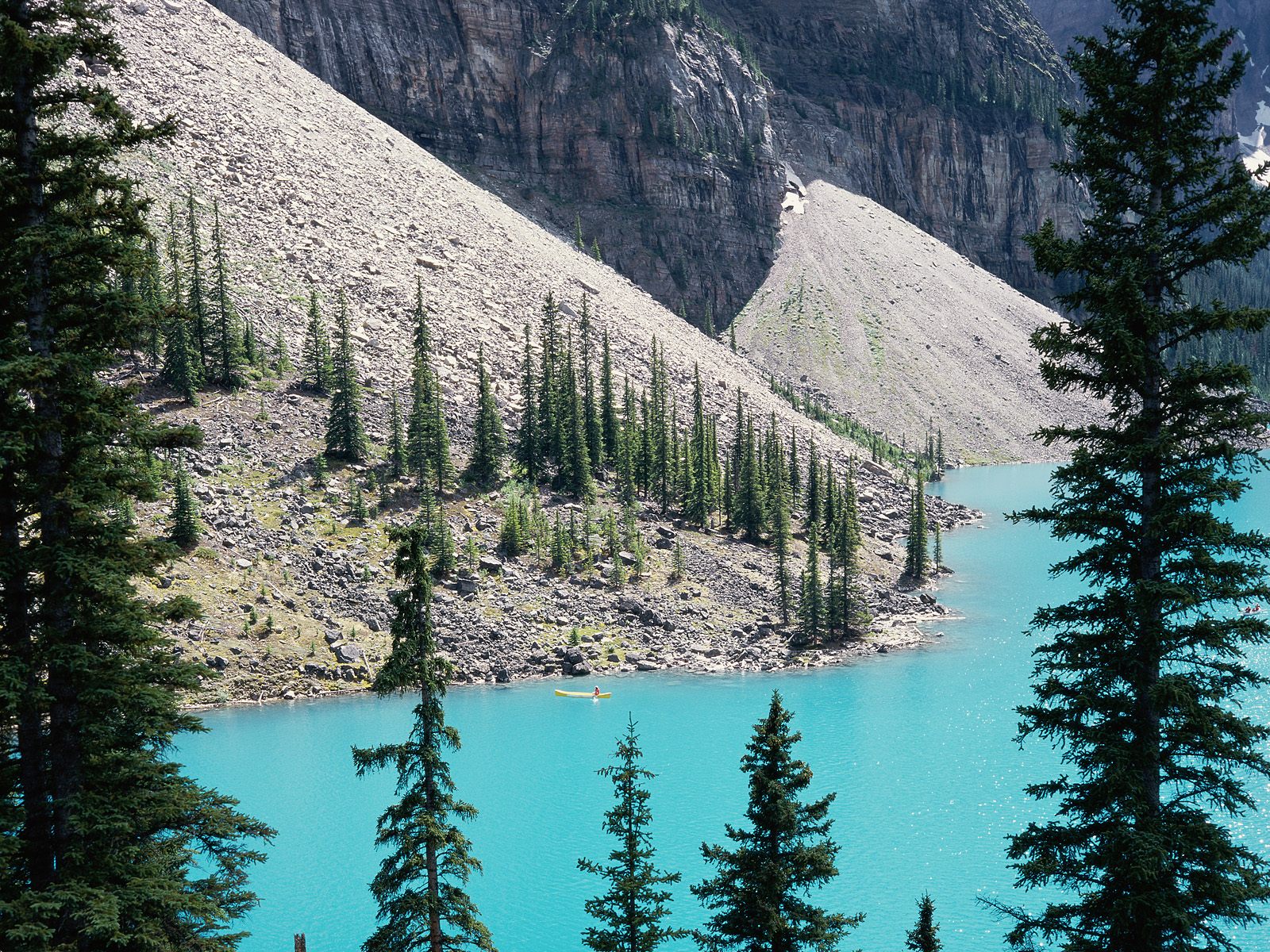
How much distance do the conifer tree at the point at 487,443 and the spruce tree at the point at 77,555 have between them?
234ft

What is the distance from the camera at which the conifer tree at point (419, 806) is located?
18188 mm

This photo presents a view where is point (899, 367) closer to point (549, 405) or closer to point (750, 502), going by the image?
point (750, 502)

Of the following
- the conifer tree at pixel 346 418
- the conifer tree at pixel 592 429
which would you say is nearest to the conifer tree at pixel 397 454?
the conifer tree at pixel 346 418

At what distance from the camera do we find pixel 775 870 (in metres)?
17.4

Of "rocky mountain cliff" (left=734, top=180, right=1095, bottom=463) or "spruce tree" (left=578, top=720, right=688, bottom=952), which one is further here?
"rocky mountain cliff" (left=734, top=180, right=1095, bottom=463)

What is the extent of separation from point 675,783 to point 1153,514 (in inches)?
1651

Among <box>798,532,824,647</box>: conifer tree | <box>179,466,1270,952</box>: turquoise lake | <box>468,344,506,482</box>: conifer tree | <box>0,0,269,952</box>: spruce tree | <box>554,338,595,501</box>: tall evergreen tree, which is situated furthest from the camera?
<box>554,338,595,501</box>: tall evergreen tree

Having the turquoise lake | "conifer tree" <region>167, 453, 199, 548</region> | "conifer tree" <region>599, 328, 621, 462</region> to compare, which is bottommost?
the turquoise lake

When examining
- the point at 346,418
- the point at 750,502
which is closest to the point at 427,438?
the point at 346,418

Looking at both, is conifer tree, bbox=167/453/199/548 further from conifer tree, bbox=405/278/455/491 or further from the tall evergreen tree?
the tall evergreen tree

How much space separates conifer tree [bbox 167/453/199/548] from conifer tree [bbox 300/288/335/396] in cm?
1997

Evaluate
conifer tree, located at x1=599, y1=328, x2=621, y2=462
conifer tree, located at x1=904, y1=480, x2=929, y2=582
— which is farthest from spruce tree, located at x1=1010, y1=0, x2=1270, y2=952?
conifer tree, located at x1=599, y1=328, x2=621, y2=462

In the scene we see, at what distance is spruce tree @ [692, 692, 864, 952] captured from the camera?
57.1ft

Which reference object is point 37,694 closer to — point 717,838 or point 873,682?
point 717,838
